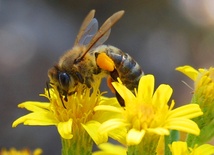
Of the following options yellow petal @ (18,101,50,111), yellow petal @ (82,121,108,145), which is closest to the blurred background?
yellow petal @ (18,101,50,111)

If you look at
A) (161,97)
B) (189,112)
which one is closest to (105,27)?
(161,97)

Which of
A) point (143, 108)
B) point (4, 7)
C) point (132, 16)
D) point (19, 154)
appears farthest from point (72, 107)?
point (132, 16)

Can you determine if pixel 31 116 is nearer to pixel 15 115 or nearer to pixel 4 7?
pixel 15 115

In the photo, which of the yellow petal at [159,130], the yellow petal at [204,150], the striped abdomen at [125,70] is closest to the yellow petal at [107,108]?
the yellow petal at [159,130]

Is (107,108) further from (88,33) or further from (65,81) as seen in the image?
(88,33)

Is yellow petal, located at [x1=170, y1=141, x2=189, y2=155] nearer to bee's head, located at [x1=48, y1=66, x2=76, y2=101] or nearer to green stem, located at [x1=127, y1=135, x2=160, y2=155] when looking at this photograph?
green stem, located at [x1=127, y1=135, x2=160, y2=155]

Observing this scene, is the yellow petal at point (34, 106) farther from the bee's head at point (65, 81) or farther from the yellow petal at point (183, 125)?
the yellow petal at point (183, 125)
